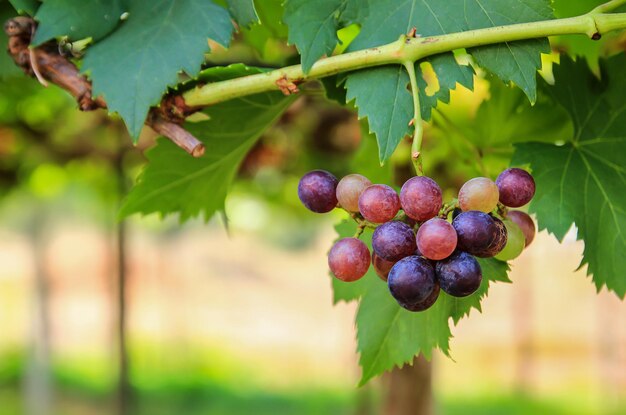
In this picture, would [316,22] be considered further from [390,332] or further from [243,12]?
[390,332]

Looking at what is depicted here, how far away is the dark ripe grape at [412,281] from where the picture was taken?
52 cm

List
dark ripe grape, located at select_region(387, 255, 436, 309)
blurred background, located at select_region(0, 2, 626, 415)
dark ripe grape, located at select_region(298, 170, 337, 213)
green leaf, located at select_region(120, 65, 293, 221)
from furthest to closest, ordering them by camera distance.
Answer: blurred background, located at select_region(0, 2, 626, 415) < green leaf, located at select_region(120, 65, 293, 221) < dark ripe grape, located at select_region(298, 170, 337, 213) < dark ripe grape, located at select_region(387, 255, 436, 309)

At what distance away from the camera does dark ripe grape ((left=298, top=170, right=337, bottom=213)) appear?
62 cm

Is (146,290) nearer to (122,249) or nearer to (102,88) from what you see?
(122,249)

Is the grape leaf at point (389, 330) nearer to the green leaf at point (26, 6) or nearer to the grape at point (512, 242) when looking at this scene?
the grape at point (512, 242)

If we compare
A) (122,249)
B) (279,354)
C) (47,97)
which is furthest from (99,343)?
(47,97)

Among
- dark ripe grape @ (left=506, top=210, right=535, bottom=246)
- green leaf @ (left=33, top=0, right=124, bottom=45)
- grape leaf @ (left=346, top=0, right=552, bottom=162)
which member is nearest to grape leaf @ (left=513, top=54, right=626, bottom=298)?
dark ripe grape @ (left=506, top=210, right=535, bottom=246)

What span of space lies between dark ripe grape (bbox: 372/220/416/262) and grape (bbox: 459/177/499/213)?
0.05 meters

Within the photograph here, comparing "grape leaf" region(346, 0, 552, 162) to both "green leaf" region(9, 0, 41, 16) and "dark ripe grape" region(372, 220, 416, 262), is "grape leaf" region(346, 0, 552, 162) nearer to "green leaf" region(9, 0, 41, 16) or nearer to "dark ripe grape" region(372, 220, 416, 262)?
"dark ripe grape" region(372, 220, 416, 262)

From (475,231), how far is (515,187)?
0.29 feet

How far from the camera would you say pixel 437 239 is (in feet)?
1.69

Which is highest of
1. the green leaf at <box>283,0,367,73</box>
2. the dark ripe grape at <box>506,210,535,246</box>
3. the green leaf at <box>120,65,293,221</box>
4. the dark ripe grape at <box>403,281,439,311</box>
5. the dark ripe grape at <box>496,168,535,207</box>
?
the green leaf at <box>283,0,367,73</box>

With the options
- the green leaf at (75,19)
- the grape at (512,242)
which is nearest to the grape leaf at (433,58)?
the grape at (512,242)

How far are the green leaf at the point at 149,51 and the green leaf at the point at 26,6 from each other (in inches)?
2.6
